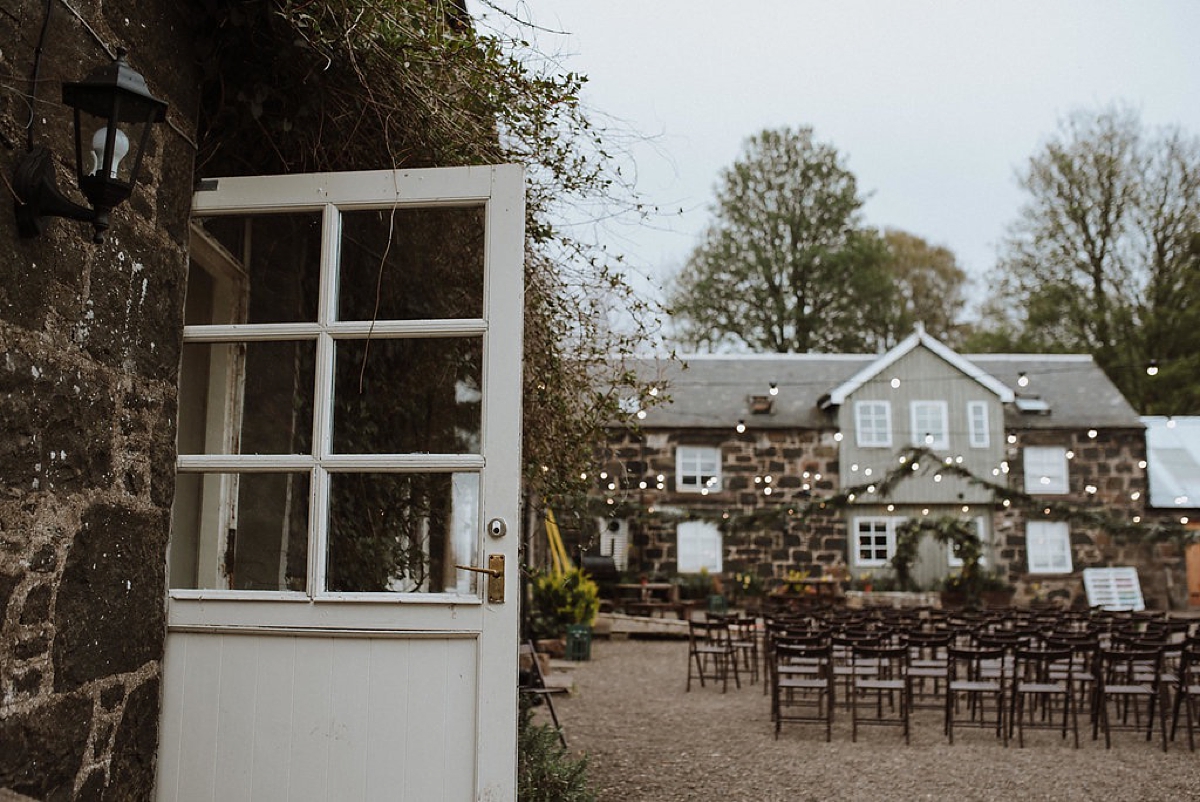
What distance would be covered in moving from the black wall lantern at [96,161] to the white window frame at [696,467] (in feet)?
68.1

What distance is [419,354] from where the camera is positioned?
3.45m

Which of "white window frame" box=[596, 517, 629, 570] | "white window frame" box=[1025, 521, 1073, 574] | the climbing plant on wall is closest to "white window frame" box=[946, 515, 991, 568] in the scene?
"white window frame" box=[1025, 521, 1073, 574]

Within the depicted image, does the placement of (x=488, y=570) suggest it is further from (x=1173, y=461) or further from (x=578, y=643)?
(x=1173, y=461)

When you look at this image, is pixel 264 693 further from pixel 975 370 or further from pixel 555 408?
pixel 975 370

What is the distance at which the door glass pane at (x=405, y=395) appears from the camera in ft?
11.1

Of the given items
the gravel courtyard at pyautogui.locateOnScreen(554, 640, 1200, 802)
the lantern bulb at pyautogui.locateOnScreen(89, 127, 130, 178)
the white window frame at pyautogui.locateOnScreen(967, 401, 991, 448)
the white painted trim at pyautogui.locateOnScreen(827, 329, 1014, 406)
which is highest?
the white painted trim at pyautogui.locateOnScreen(827, 329, 1014, 406)

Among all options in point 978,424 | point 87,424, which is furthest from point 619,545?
point 87,424

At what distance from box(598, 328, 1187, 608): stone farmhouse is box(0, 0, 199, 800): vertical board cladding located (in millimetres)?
18602

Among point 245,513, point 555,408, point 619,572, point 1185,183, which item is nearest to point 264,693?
point 245,513

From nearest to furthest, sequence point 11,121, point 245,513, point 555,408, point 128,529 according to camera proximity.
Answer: point 11,121
point 128,529
point 245,513
point 555,408

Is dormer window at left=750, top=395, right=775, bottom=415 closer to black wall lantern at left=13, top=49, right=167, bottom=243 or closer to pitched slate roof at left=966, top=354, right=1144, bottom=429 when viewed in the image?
pitched slate roof at left=966, top=354, right=1144, bottom=429

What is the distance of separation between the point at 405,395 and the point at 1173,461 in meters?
24.0

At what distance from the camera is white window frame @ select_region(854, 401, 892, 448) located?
23.0 meters

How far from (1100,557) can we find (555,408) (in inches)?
781
